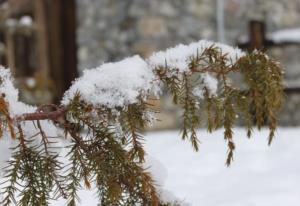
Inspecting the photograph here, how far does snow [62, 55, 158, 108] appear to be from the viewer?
787 mm

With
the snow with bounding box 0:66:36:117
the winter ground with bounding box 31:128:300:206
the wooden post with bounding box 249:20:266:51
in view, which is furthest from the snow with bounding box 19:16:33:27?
the snow with bounding box 0:66:36:117

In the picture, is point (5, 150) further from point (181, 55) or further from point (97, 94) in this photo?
point (181, 55)

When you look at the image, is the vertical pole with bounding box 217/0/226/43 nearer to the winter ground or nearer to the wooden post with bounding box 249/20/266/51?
the wooden post with bounding box 249/20/266/51

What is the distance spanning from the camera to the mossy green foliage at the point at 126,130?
79 cm

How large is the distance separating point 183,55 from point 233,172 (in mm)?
1101

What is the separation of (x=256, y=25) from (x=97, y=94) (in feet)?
11.8

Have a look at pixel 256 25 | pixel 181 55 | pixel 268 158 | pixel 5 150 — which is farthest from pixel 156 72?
pixel 256 25

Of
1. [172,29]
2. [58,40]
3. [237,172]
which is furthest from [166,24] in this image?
[237,172]

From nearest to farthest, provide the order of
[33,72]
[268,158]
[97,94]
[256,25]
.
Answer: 1. [97,94]
2. [268,158]
3. [256,25]
4. [33,72]

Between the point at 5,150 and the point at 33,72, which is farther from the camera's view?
the point at 33,72

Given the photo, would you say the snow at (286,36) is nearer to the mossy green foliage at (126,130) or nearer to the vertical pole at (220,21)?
the vertical pole at (220,21)

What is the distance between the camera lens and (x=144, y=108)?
796mm

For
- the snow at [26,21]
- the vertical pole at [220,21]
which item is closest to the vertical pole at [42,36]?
the snow at [26,21]

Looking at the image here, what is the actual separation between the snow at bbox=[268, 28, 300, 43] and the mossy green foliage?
3.50 meters
